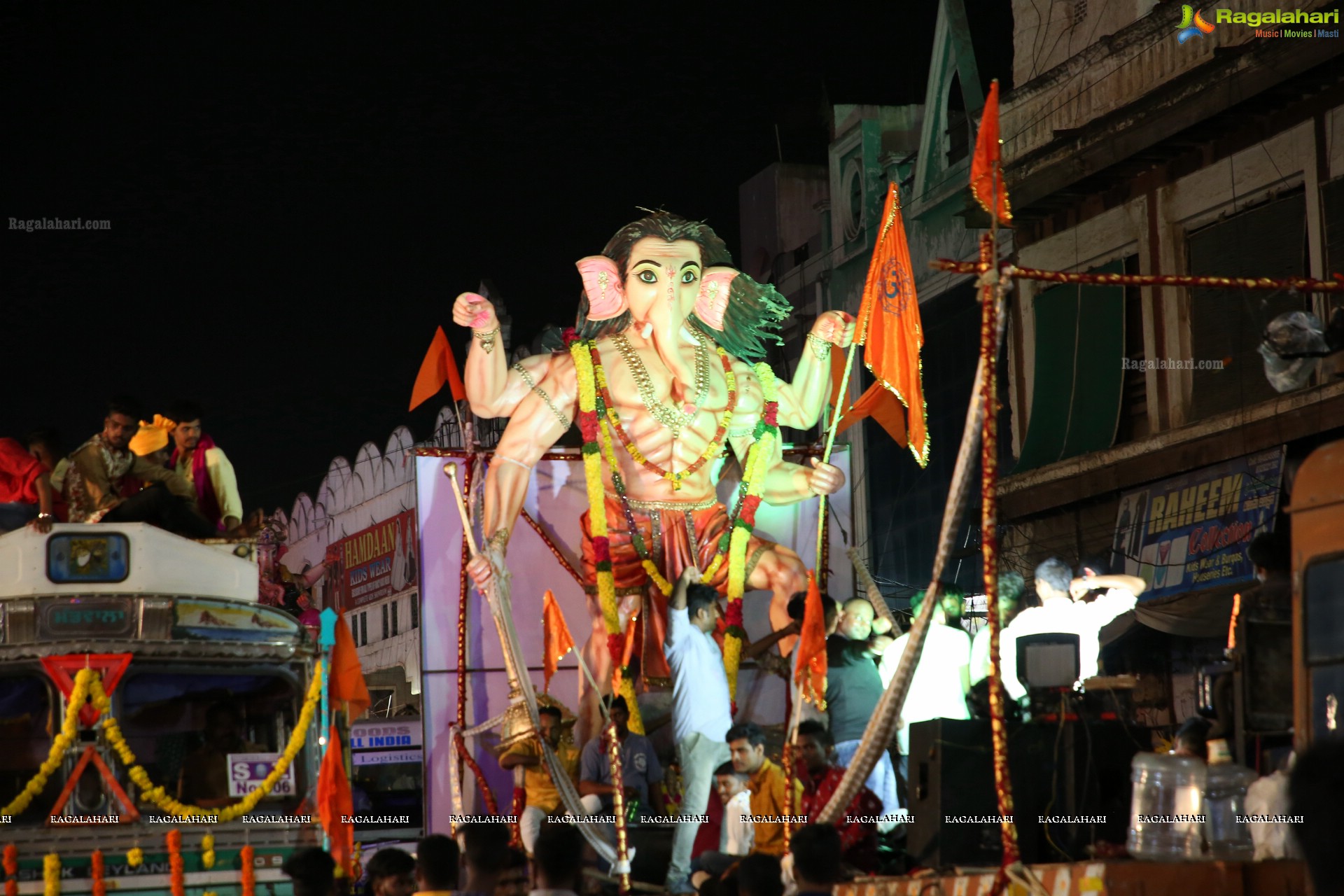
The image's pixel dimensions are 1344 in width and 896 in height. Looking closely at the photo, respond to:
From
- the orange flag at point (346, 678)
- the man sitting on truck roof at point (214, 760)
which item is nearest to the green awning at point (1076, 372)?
the orange flag at point (346, 678)

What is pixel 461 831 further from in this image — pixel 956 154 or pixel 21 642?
pixel 956 154

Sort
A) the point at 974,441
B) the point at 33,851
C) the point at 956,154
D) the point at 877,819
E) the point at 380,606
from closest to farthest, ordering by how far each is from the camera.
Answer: the point at 974,441
the point at 877,819
the point at 33,851
the point at 956,154
the point at 380,606

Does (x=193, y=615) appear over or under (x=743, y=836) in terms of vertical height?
over

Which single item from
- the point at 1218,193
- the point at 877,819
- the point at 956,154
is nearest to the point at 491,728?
the point at 877,819

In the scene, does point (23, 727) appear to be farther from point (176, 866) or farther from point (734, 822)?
point (734, 822)

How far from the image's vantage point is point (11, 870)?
31.7 ft

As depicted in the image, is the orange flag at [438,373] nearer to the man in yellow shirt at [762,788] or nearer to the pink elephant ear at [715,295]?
the pink elephant ear at [715,295]

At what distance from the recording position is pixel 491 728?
12.2m

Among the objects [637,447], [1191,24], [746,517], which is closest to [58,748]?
[637,447]

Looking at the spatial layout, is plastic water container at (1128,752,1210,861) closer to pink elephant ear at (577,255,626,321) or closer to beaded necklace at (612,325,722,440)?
beaded necklace at (612,325,722,440)

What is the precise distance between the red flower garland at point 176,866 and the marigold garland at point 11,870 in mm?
811

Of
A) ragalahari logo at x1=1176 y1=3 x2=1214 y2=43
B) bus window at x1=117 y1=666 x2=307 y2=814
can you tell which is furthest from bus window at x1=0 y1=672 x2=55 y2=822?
ragalahari logo at x1=1176 y1=3 x2=1214 y2=43

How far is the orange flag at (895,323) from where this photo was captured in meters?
10.4

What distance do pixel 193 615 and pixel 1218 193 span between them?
440 inches
